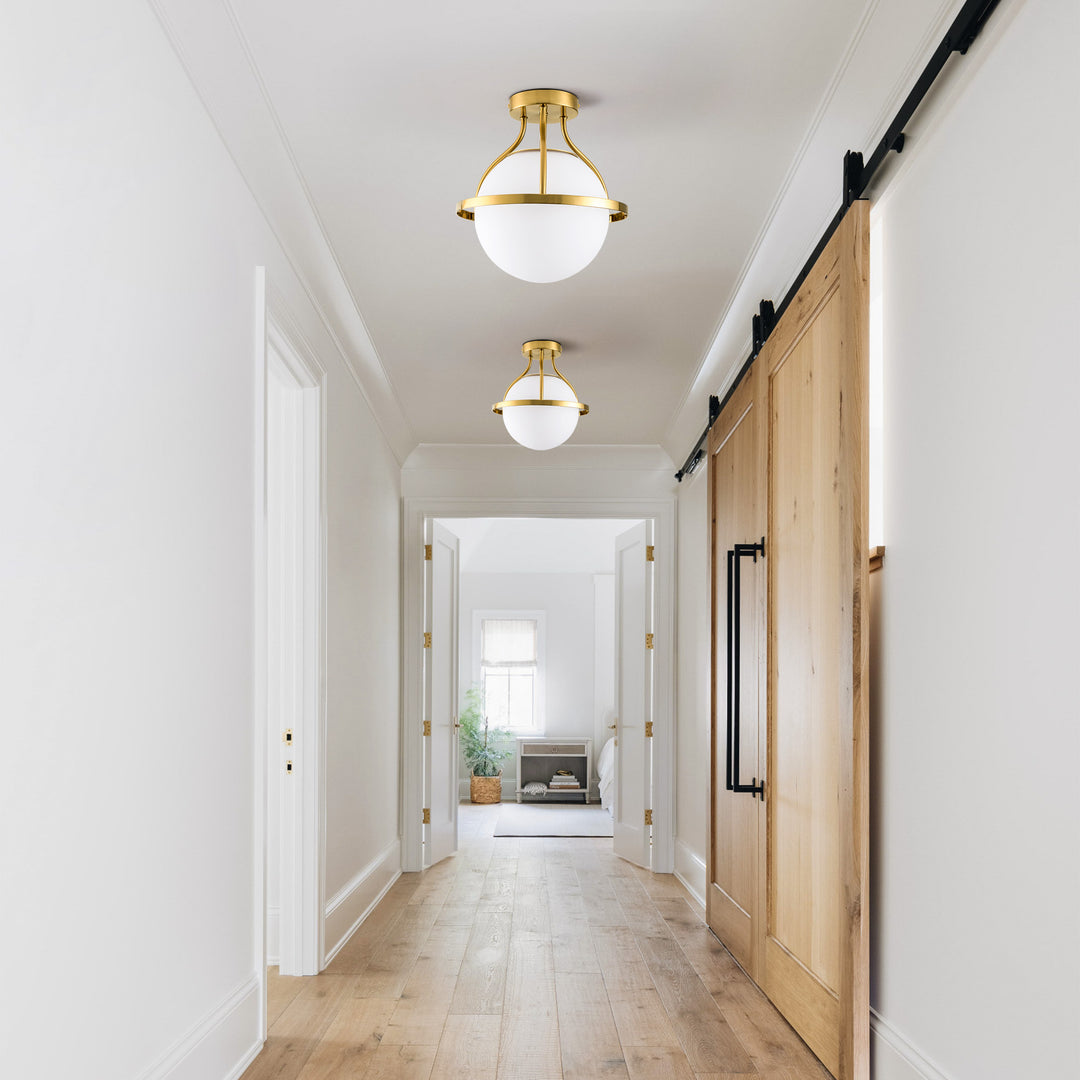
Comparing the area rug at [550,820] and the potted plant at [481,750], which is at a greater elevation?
the potted plant at [481,750]

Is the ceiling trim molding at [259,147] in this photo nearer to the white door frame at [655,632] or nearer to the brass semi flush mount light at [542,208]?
the brass semi flush mount light at [542,208]

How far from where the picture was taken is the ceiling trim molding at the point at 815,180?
2.17 metres

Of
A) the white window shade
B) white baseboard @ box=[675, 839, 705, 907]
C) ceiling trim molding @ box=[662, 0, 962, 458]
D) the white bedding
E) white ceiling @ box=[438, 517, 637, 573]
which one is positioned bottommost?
the white bedding

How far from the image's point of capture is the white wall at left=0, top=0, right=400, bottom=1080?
159cm

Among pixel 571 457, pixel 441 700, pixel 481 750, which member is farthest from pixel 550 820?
pixel 571 457

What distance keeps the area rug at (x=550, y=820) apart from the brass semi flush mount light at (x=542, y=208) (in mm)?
6162

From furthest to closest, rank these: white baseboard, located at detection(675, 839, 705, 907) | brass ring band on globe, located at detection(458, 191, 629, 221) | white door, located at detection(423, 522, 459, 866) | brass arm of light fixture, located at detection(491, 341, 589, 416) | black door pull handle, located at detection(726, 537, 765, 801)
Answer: white door, located at detection(423, 522, 459, 866) → white baseboard, located at detection(675, 839, 705, 907) → brass arm of light fixture, located at detection(491, 341, 589, 416) → black door pull handle, located at detection(726, 537, 765, 801) → brass ring band on globe, located at detection(458, 191, 629, 221)

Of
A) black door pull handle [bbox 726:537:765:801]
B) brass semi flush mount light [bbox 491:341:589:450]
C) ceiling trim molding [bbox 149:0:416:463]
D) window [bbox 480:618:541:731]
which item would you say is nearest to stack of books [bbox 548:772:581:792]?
window [bbox 480:618:541:731]

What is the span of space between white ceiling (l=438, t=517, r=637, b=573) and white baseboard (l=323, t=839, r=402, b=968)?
15.5 feet

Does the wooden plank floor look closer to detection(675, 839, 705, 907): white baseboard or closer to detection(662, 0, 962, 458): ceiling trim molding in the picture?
detection(675, 839, 705, 907): white baseboard

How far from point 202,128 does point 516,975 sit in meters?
3.01

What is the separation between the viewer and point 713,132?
8.83 ft

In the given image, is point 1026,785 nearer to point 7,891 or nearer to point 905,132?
point 905,132

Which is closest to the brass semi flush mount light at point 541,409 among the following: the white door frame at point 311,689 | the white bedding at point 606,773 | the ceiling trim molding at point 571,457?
the white door frame at point 311,689
